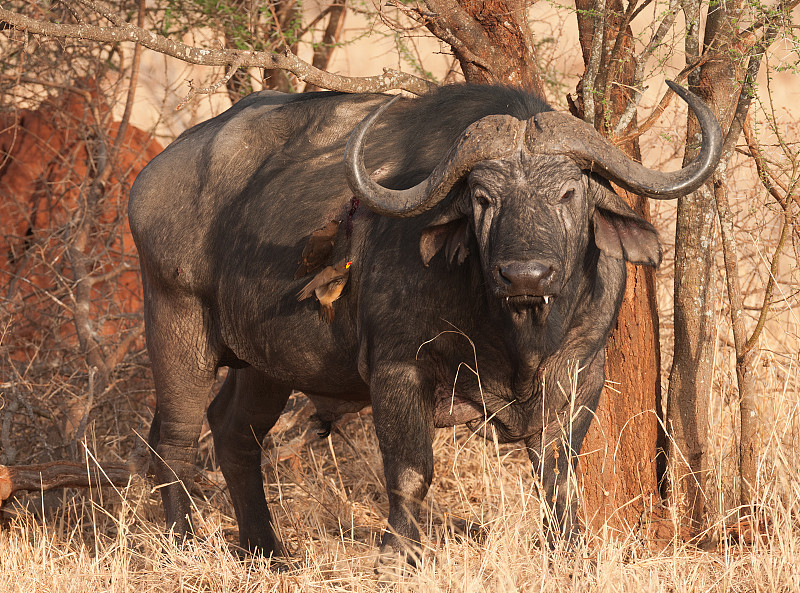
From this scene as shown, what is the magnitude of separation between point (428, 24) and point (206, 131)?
4.29ft

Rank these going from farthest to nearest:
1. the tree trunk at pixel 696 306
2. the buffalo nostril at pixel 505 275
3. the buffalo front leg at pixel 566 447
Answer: the tree trunk at pixel 696 306 < the buffalo front leg at pixel 566 447 < the buffalo nostril at pixel 505 275

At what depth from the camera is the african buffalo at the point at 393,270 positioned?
371 cm

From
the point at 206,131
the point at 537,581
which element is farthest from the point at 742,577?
the point at 206,131

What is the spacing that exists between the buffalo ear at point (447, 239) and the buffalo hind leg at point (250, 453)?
1.80m

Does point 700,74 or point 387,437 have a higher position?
point 700,74

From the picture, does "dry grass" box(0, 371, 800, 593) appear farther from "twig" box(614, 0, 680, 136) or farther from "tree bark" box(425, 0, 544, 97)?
"tree bark" box(425, 0, 544, 97)

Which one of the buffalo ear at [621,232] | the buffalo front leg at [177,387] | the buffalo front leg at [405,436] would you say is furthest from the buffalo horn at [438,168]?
the buffalo front leg at [177,387]

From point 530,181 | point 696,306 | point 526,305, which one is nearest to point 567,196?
point 530,181

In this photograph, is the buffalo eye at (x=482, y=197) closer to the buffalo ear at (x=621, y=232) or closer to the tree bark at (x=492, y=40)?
the buffalo ear at (x=621, y=232)

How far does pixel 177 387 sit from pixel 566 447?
7.04 feet

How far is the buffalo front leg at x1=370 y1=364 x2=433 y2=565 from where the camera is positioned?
13.3 ft

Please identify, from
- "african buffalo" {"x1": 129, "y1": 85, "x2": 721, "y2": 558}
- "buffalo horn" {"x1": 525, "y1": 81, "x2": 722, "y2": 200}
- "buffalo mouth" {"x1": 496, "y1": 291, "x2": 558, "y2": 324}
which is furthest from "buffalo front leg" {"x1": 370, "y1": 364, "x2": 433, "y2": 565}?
"buffalo horn" {"x1": 525, "y1": 81, "x2": 722, "y2": 200}

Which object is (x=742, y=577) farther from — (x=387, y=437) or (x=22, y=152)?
(x=22, y=152)

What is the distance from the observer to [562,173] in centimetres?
372
